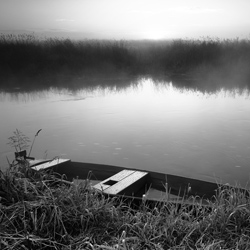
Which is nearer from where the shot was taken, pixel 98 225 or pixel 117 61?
pixel 98 225

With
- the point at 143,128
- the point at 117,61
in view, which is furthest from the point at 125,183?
the point at 117,61

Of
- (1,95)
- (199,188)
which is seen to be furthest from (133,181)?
(1,95)

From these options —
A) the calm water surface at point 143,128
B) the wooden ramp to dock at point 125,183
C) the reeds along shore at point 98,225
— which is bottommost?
the calm water surface at point 143,128

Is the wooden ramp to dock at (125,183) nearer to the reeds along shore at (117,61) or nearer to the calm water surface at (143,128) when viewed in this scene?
the calm water surface at (143,128)

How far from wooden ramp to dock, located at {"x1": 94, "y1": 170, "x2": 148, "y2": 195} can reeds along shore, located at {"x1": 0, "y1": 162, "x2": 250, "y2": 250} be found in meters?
0.59

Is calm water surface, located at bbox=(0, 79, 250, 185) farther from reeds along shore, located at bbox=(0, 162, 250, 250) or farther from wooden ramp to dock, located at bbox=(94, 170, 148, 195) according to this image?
reeds along shore, located at bbox=(0, 162, 250, 250)

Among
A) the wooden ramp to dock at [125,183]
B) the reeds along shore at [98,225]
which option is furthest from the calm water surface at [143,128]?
the reeds along shore at [98,225]

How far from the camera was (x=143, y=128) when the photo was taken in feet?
24.1

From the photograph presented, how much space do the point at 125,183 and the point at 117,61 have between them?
42.8 ft

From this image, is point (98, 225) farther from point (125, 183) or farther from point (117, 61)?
point (117, 61)

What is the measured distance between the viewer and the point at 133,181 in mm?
3852

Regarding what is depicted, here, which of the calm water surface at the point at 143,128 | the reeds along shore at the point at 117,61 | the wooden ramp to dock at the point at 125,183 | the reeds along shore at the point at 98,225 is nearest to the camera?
the reeds along shore at the point at 98,225

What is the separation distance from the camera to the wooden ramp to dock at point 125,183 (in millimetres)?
3582

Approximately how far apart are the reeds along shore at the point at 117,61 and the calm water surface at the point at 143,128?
10.8 ft
